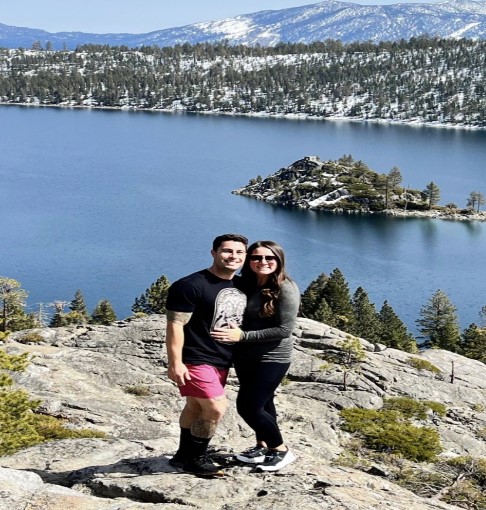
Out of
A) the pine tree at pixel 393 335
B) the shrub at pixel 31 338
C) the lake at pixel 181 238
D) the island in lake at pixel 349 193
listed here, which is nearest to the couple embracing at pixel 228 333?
the shrub at pixel 31 338

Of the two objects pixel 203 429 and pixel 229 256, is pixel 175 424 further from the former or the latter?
pixel 229 256

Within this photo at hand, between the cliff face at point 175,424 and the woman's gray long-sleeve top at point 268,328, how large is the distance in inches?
80.1

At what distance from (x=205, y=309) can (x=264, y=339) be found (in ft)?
3.57

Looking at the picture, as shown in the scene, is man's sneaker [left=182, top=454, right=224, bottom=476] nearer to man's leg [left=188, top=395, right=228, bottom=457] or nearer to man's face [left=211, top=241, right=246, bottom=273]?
man's leg [left=188, top=395, right=228, bottom=457]

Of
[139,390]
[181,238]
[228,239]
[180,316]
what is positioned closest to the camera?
[180,316]

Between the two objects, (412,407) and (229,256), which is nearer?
(229,256)

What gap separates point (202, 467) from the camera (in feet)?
36.7

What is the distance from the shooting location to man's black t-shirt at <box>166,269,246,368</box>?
34.4ft

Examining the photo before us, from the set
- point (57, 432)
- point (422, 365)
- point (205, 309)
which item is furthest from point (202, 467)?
point (422, 365)

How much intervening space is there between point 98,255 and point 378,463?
323 ft

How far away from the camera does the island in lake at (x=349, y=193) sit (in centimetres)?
16925

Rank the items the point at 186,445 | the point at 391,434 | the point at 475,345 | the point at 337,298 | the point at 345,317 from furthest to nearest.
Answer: the point at 337,298 → the point at 345,317 → the point at 475,345 → the point at 391,434 → the point at 186,445

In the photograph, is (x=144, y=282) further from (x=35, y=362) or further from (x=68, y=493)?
(x=68, y=493)

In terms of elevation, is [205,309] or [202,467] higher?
[205,309]
